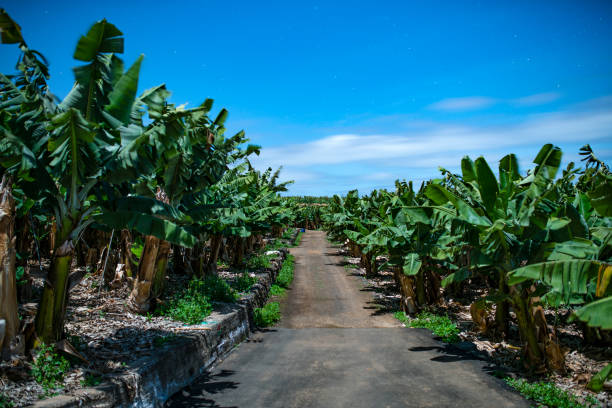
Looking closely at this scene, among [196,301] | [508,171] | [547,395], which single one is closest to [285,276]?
[196,301]

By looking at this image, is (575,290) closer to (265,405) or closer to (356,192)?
(265,405)

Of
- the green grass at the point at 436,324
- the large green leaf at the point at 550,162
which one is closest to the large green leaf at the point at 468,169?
the large green leaf at the point at 550,162

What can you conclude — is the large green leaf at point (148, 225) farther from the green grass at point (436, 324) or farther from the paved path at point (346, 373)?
the green grass at point (436, 324)

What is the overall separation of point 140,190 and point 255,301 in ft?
20.5

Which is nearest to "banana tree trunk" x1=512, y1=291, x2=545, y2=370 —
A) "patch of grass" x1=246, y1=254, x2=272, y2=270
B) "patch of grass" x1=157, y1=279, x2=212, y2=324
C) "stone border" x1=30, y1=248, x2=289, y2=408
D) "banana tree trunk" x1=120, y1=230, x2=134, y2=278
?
"stone border" x1=30, y1=248, x2=289, y2=408

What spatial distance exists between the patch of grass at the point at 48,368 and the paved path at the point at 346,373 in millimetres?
1678

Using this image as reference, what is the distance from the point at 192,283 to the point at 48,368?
6673 mm

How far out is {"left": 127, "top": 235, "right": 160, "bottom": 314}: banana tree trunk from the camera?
29.3 feet

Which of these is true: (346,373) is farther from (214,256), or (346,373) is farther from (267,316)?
(214,256)

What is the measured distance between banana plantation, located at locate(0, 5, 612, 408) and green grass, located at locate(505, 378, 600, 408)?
0.15m

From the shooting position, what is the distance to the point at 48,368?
5.10 metres

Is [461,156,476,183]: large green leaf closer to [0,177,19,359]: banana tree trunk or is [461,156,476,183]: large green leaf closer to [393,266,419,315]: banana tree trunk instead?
[393,266,419,315]: banana tree trunk

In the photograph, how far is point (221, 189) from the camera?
511 inches

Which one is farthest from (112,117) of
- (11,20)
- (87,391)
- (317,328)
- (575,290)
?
(317,328)
